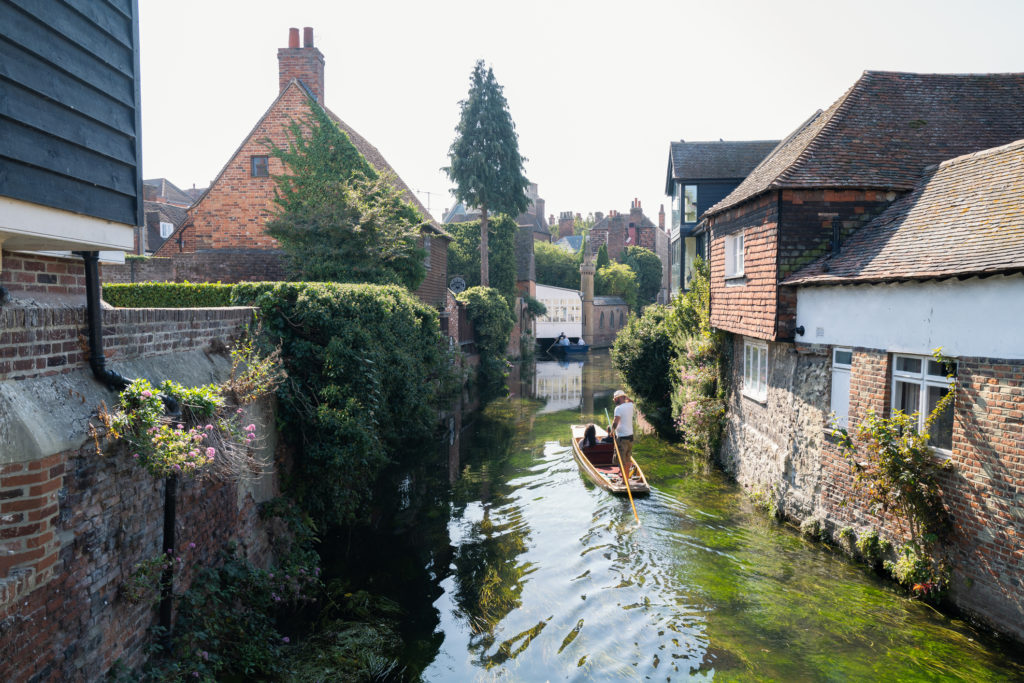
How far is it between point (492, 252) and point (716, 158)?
703 inches

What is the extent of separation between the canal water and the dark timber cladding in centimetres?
606

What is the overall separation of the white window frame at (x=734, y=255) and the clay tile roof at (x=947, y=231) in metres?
2.54

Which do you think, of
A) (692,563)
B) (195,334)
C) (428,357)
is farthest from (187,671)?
(428,357)

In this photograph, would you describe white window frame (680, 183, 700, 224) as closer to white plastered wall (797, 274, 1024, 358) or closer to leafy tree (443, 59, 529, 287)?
leafy tree (443, 59, 529, 287)

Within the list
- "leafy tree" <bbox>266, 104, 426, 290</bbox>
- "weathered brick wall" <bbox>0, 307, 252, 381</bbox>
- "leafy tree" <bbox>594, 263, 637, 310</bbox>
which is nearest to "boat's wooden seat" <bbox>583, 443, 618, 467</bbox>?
"leafy tree" <bbox>266, 104, 426, 290</bbox>

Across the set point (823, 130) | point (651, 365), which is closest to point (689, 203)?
point (651, 365)

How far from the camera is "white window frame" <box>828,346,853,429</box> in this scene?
1035 centimetres

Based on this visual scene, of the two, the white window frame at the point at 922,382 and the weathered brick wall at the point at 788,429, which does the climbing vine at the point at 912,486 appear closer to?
the white window frame at the point at 922,382

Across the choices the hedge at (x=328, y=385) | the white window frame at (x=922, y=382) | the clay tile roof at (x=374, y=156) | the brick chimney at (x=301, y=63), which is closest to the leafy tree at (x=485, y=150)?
the clay tile roof at (x=374, y=156)

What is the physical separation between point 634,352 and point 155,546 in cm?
1751

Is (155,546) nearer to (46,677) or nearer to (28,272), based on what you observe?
(46,677)

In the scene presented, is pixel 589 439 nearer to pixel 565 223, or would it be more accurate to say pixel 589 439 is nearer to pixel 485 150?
pixel 485 150

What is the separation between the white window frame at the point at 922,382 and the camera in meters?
8.48

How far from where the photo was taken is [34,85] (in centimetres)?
449
